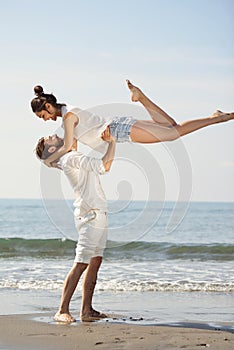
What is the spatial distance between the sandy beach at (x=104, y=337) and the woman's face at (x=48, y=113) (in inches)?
70.5

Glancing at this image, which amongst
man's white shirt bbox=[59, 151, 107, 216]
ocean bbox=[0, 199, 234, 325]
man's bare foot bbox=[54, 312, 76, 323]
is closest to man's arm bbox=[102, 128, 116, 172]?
man's white shirt bbox=[59, 151, 107, 216]

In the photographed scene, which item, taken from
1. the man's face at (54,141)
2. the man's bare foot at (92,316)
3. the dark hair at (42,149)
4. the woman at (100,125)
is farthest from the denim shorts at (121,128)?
the man's bare foot at (92,316)

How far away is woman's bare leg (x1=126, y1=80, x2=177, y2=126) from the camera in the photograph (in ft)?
21.7

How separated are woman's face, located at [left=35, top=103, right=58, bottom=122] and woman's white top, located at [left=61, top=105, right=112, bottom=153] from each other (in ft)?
0.27

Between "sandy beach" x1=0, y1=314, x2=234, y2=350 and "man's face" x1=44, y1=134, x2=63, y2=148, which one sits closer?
"sandy beach" x1=0, y1=314, x2=234, y2=350

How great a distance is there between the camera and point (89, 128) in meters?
6.47

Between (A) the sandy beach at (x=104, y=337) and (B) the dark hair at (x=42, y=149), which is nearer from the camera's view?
(A) the sandy beach at (x=104, y=337)

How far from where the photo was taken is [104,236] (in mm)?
6473

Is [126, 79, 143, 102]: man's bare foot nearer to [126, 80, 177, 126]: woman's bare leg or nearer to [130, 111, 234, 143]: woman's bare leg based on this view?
[126, 80, 177, 126]: woman's bare leg

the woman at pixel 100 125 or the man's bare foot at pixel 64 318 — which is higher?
the woman at pixel 100 125

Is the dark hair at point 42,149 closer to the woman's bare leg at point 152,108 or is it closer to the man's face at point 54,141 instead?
the man's face at point 54,141

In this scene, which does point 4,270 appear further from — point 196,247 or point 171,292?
point 196,247

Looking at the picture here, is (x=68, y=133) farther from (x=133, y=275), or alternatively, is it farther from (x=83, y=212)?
(x=133, y=275)

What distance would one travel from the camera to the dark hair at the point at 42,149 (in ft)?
21.1
